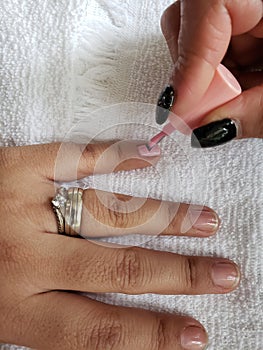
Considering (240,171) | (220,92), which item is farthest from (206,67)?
(240,171)

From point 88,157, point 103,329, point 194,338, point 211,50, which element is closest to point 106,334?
point 103,329

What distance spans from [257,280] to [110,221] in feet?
0.66

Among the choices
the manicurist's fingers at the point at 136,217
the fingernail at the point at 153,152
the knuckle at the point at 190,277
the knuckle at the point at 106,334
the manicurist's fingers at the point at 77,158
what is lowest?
the knuckle at the point at 106,334

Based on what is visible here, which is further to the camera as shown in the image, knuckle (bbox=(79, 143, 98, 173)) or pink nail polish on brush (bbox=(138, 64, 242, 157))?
knuckle (bbox=(79, 143, 98, 173))

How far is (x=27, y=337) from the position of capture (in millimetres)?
762

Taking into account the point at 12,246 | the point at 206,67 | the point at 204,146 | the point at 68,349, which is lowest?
the point at 68,349

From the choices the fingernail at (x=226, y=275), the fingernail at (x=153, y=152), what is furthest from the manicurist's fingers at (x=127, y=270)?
the fingernail at (x=153, y=152)

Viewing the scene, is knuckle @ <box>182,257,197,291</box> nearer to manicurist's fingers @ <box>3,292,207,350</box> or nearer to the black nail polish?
manicurist's fingers @ <box>3,292,207,350</box>

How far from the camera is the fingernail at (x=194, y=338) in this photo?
29.0 inches

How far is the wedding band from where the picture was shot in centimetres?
78

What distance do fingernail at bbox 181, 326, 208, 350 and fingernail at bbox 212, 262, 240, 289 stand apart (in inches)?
2.4

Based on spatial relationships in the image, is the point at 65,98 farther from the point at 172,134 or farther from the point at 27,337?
the point at 27,337

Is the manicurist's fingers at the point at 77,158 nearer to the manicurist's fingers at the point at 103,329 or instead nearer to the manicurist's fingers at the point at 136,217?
the manicurist's fingers at the point at 136,217

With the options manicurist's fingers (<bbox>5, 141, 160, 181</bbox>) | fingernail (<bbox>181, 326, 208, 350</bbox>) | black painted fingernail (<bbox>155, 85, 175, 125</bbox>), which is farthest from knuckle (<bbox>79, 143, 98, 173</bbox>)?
fingernail (<bbox>181, 326, 208, 350</bbox>)
